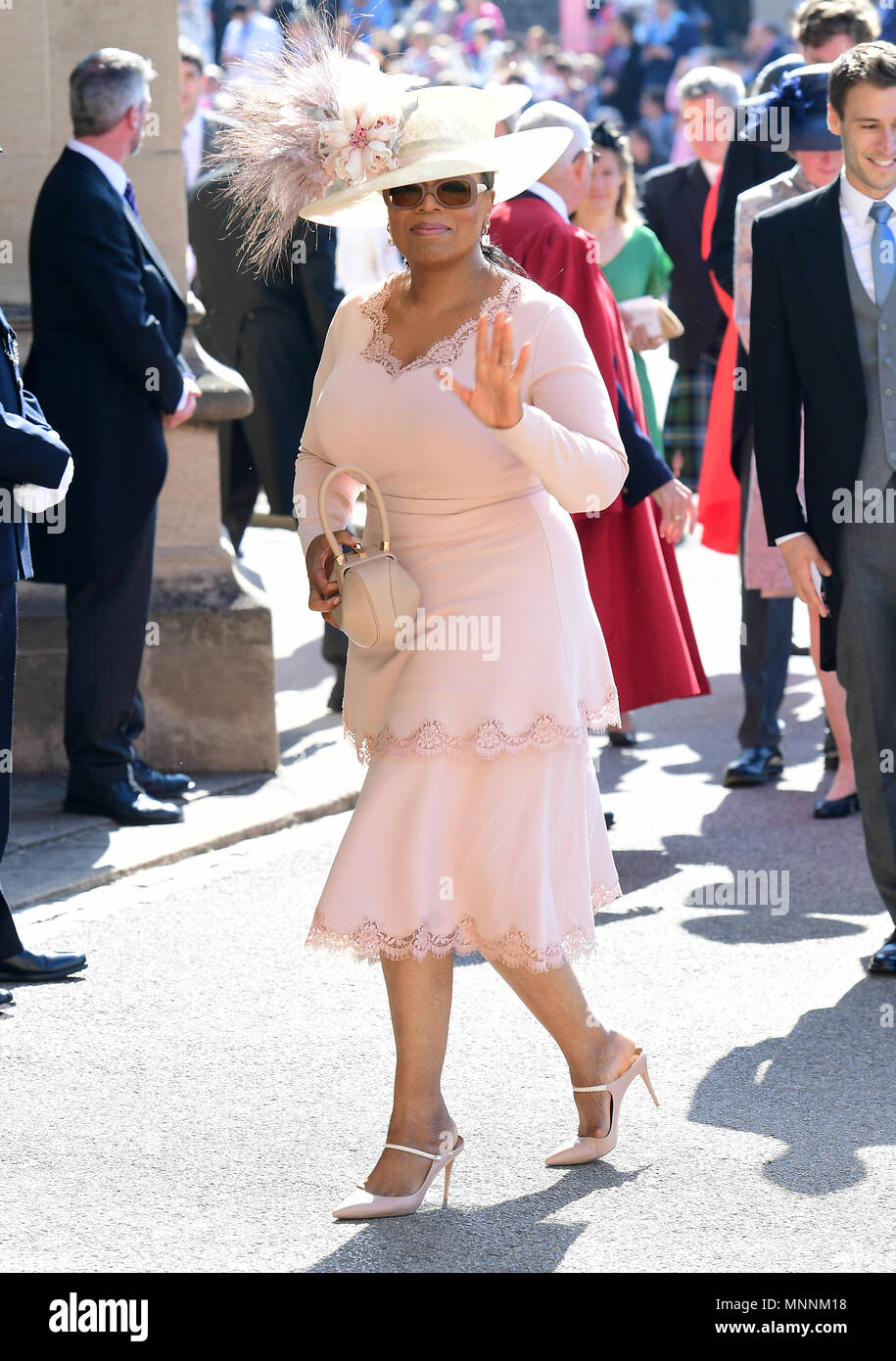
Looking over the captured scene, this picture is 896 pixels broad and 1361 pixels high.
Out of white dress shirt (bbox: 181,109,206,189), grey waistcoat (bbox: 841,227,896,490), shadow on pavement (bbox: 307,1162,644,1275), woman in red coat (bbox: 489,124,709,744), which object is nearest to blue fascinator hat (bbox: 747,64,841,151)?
woman in red coat (bbox: 489,124,709,744)

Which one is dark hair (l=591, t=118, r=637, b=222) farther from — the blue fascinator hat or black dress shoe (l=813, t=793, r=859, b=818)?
black dress shoe (l=813, t=793, r=859, b=818)

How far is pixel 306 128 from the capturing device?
428 centimetres

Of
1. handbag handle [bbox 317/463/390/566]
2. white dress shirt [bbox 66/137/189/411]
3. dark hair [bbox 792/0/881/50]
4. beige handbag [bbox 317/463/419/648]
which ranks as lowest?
beige handbag [bbox 317/463/419/648]

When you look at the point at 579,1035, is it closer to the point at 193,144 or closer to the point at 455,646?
the point at 455,646

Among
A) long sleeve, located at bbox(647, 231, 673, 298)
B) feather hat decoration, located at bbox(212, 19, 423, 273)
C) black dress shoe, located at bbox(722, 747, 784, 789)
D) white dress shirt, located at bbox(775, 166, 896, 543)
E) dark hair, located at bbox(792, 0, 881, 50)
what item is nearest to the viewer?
feather hat decoration, located at bbox(212, 19, 423, 273)

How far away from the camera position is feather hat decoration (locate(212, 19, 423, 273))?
163 inches

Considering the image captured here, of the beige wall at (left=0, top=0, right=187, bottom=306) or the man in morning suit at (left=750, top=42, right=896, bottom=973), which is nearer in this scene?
the man in morning suit at (left=750, top=42, right=896, bottom=973)

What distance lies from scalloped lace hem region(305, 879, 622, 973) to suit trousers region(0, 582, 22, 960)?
1.52 meters

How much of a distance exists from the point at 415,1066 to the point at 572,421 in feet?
3.93

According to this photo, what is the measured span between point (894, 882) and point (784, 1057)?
2.71 ft

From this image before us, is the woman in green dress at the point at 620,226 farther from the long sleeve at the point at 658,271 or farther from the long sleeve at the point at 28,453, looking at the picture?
the long sleeve at the point at 28,453
